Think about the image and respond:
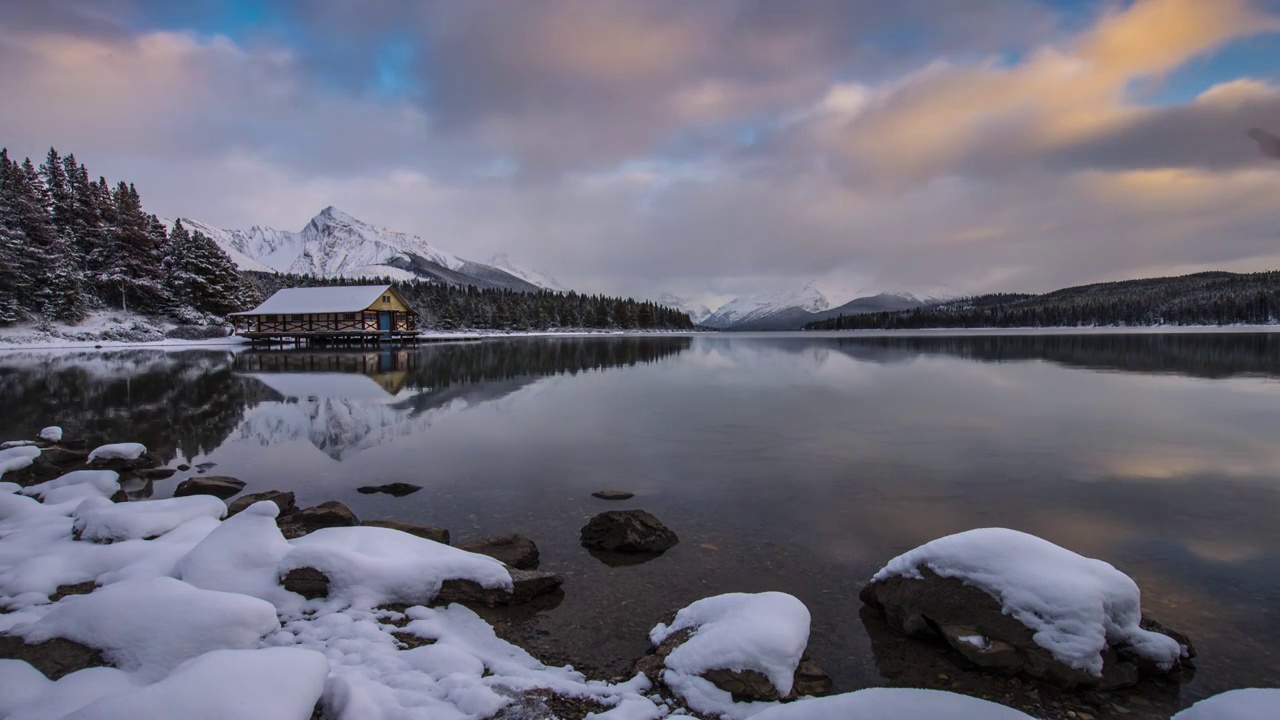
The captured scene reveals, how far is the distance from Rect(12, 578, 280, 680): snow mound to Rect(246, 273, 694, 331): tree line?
104570 mm

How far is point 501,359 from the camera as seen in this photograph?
4672cm

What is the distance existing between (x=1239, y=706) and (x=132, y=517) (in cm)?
1249

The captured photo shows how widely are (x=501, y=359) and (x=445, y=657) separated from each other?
139 feet

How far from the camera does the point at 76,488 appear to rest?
10531mm

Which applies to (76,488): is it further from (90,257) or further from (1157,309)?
(1157,309)

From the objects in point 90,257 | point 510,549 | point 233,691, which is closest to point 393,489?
point 510,549

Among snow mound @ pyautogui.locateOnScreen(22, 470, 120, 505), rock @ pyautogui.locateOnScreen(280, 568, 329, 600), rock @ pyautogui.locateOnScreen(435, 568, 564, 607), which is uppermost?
snow mound @ pyautogui.locateOnScreen(22, 470, 120, 505)

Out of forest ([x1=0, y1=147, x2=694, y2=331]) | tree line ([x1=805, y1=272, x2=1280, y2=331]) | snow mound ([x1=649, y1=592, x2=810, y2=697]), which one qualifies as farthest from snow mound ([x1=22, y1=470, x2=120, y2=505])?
tree line ([x1=805, y1=272, x2=1280, y2=331])

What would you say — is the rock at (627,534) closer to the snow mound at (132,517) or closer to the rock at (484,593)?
the rock at (484,593)

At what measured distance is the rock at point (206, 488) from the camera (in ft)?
36.4

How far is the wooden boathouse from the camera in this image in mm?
69812

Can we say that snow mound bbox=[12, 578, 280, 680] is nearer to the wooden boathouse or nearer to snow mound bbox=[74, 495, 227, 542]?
snow mound bbox=[74, 495, 227, 542]

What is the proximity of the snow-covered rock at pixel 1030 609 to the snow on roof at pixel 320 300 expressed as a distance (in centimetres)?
7300

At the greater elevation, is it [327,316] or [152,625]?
[327,316]
